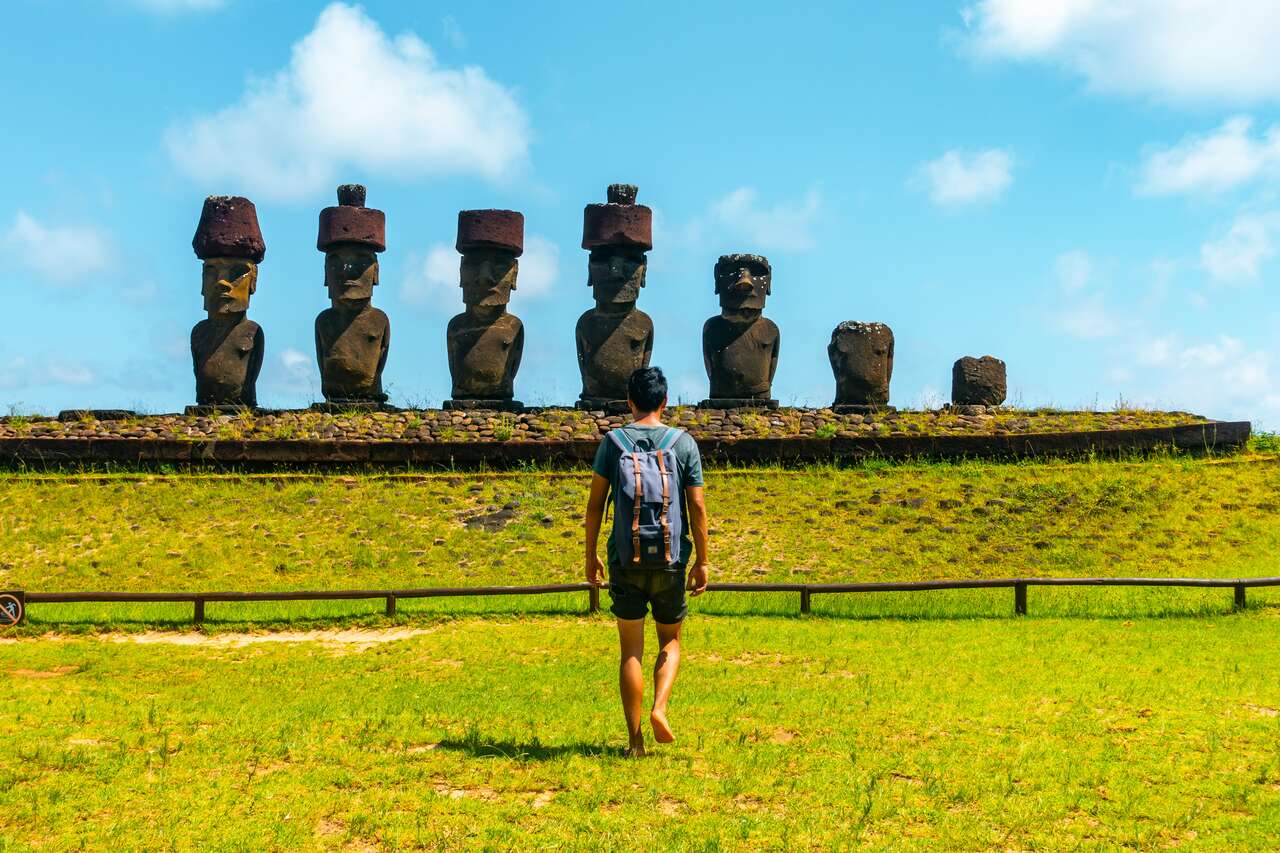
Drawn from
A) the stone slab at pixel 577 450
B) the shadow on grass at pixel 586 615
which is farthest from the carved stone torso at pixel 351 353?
the shadow on grass at pixel 586 615

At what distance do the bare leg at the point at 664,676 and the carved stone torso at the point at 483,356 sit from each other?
15562mm

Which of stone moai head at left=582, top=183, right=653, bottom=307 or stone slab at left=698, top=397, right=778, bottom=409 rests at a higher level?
stone moai head at left=582, top=183, right=653, bottom=307

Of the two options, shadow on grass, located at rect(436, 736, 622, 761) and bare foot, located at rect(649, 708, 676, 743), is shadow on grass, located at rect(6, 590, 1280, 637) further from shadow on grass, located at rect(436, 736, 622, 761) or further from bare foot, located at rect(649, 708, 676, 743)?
bare foot, located at rect(649, 708, 676, 743)

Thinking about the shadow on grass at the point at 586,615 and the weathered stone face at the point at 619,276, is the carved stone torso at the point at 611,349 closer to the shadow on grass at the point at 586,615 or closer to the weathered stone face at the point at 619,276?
the weathered stone face at the point at 619,276

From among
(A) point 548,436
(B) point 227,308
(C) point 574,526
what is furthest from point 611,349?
(B) point 227,308

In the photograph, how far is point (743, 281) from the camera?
69.4ft

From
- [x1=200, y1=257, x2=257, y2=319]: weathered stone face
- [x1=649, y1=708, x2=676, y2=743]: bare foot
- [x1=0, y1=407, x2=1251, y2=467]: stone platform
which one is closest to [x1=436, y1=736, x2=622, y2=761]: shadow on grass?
[x1=649, y1=708, x2=676, y2=743]: bare foot

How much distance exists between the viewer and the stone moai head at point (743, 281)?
2128 centimetres

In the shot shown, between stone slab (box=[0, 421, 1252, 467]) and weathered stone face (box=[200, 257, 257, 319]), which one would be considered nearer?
stone slab (box=[0, 421, 1252, 467])

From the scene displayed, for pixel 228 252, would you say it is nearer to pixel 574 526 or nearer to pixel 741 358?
pixel 741 358

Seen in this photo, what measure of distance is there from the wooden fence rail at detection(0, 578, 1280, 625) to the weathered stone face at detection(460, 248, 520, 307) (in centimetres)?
941

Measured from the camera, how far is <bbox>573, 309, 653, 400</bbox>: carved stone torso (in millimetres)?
21375

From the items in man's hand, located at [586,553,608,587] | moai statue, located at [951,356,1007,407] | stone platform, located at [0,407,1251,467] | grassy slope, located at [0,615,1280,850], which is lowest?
grassy slope, located at [0,615,1280,850]

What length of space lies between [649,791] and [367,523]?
11.4 m
